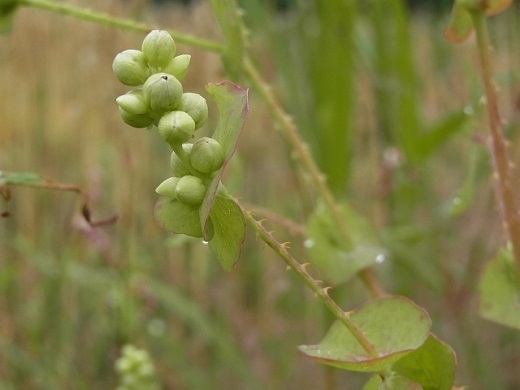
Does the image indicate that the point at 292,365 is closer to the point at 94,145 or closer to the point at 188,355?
the point at 188,355

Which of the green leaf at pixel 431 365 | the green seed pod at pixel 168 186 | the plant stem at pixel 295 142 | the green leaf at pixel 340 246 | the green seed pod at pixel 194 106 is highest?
the green seed pod at pixel 194 106

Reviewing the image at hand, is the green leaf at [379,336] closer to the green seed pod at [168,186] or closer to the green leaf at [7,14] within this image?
the green seed pod at [168,186]

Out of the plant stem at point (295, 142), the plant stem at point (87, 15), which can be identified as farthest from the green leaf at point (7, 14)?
the plant stem at point (295, 142)

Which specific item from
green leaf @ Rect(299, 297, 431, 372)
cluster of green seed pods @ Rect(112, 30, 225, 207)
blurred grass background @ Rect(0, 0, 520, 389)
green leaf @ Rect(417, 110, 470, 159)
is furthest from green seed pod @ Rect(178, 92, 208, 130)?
green leaf @ Rect(417, 110, 470, 159)

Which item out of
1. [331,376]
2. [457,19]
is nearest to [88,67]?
[331,376]

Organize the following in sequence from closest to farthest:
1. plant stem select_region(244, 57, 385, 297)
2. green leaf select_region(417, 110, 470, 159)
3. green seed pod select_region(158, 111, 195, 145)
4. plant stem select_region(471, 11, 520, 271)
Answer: green seed pod select_region(158, 111, 195, 145)
plant stem select_region(471, 11, 520, 271)
plant stem select_region(244, 57, 385, 297)
green leaf select_region(417, 110, 470, 159)

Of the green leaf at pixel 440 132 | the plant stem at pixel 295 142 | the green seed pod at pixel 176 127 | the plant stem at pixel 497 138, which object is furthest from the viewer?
the green leaf at pixel 440 132

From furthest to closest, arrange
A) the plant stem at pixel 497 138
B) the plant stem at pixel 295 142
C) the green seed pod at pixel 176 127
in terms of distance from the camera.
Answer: the plant stem at pixel 295 142, the plant stem at pixel 497 138, the green seed pod at pixel 176 127

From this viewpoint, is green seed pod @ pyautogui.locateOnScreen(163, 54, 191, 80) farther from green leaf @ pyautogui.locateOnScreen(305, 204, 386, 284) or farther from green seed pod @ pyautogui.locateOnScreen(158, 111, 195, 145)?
green leaf @ pyautogui.locateOnScreen(305, 204, 386, 284)
